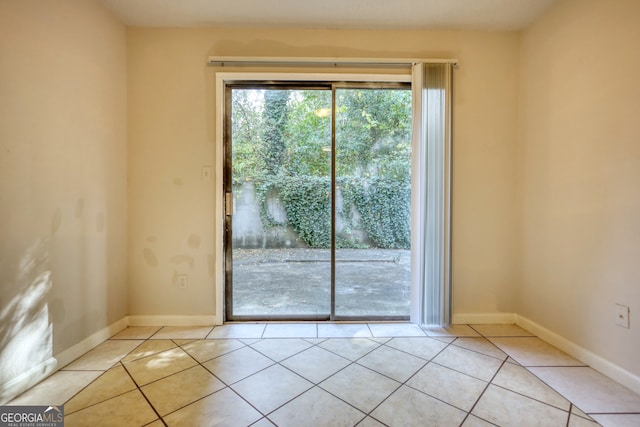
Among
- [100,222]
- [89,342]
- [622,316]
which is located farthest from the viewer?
[100,222]

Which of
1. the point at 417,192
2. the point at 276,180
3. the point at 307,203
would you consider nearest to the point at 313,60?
the point at 276,180

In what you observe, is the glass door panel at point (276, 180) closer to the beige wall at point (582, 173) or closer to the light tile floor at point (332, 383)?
the light tile floor at point (332, 383)

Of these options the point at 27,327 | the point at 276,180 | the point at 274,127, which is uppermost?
the point at 274,127

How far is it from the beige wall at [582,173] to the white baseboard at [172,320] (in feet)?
9.21

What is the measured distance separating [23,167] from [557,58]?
12.1 feet

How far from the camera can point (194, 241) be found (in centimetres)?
250

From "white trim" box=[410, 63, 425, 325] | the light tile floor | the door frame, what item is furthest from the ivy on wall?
the light tile floor

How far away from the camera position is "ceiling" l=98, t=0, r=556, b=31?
2.14m

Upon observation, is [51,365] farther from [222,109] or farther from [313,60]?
[313,60]

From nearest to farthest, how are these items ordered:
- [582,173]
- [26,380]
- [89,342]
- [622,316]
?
[26,380], [622,316], [582,173], [89,342]

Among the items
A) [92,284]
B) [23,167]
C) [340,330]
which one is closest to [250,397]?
[340,330]

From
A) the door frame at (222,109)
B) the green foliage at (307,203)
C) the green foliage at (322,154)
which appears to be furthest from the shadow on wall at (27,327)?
the green foliage at (307,203)

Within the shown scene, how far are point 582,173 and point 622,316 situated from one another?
940mm

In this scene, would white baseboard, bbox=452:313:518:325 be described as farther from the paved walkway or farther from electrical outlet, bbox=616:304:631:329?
electrical outlet, bbox=616:304:631:329
